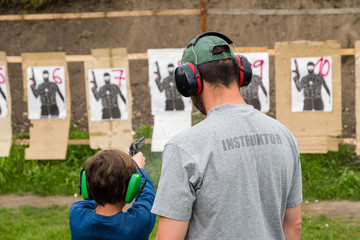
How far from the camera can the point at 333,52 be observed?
4996 millimetres

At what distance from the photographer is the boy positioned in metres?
2.05

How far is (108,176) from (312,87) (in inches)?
139

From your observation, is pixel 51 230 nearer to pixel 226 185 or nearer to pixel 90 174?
pixel 90 174

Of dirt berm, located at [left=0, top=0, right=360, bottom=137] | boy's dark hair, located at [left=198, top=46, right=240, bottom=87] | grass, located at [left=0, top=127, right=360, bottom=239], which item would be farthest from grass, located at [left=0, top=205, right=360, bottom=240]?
boy's dark hair, located at [left=198, top=46, right=240, bottom=87]

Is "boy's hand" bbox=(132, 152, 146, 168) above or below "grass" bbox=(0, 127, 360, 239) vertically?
above

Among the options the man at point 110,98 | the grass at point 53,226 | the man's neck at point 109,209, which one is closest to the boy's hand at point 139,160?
the man's neck at point 109,209

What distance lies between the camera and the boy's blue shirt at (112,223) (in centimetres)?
205

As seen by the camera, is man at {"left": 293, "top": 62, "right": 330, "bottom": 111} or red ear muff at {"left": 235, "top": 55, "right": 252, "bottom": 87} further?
man at {"left": 293, "top": 62, "right": 330, "bottom": 111}

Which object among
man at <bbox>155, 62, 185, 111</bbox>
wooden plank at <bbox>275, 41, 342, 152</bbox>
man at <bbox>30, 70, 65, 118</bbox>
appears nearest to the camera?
wooden plank at <bbox>275, 41, 342, 152</bbox>

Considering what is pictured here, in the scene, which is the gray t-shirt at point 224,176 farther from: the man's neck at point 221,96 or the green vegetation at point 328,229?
the green vegetation at point 328,229

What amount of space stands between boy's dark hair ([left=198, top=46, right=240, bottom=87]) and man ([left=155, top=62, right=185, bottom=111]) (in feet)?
11.6

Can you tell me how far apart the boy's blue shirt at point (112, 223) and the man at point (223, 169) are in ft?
1.71

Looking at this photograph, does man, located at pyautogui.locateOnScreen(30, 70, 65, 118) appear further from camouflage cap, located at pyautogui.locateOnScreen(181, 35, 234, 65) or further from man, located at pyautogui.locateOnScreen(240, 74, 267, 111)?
camouflage cap, located at pyautogui.locateOnScreen(181, 35, 234, 65)

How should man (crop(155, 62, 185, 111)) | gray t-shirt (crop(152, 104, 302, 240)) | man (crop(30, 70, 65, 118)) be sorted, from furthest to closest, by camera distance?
man (crop(30, 70, 65, 118))
man (crop(155, 62, 185, 111))
gray t-shirt (crop(152, 104, 302, 240))
